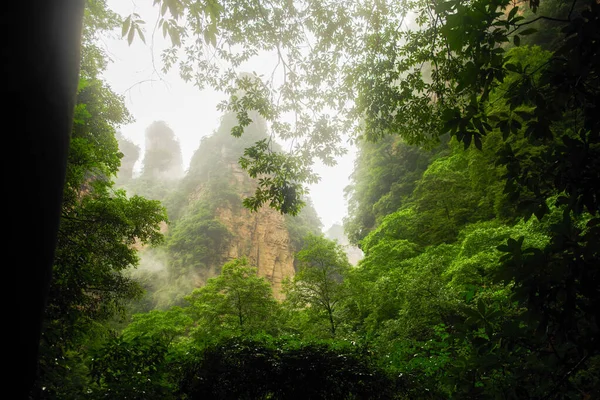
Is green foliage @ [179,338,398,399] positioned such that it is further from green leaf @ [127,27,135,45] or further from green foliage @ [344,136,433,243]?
green foliage @ [344,136,433,243]

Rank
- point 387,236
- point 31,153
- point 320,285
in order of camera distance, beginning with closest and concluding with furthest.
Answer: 1. point 31,153
2. point 320,285
3. point 387,236

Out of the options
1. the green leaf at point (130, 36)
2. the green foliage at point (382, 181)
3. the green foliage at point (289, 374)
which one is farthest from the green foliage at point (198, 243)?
the green leaf at point (130, 36)

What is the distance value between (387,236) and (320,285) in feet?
18.1

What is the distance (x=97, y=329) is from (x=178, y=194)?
31.5 meters

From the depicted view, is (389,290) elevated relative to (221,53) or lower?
lower

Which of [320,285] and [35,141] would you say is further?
[320,285]

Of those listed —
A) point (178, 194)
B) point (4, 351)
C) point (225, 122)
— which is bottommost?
point (4, 351)

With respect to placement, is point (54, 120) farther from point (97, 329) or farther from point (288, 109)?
point (97, 329)

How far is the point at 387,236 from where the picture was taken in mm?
15219

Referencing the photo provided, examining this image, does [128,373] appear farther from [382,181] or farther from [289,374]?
[382,181]

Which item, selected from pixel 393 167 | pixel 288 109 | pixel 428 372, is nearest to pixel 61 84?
pixel 288 109

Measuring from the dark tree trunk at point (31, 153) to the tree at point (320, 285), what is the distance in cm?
1070

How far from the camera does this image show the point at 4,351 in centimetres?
55

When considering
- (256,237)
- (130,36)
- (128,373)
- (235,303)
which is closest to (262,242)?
(256,237)
